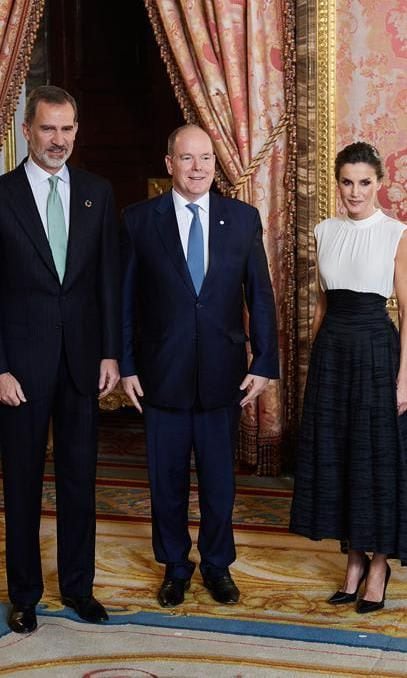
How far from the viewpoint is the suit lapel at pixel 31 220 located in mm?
3211

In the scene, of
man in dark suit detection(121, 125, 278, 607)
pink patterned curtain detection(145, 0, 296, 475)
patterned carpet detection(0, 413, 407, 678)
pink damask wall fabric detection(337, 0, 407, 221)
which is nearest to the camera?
patterned carpet detection(0, 413, 407, 678)

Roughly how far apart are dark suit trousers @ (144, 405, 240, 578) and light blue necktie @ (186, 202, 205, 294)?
18.6 inches

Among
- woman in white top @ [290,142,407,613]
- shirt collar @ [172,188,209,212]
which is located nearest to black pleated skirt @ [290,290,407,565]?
woman in white top @ [290,142,407,613]

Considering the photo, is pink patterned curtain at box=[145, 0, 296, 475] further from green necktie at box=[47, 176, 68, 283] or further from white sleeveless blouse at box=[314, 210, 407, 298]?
green necktie at box=[47, 176, 68, 283]

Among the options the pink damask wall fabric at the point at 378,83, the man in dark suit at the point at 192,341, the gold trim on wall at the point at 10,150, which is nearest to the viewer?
the man in dark suit at the point at 192,341

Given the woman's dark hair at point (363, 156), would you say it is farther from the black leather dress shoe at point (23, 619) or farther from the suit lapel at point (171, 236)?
the black leather dress shoe at point (23, 619)

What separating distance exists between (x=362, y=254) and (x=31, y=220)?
106 centimetres

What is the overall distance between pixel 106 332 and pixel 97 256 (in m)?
0.24

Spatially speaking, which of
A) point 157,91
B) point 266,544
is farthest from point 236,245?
point 157,91

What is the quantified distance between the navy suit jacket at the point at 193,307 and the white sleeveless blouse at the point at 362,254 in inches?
9.2

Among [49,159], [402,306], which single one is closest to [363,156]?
[402,306]

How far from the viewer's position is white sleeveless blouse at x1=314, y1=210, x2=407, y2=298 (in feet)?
11.1

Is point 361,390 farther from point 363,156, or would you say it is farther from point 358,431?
point 363,156

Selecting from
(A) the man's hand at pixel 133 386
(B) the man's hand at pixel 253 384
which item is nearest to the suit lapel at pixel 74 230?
(A) the man's hand at pixel 133 386
